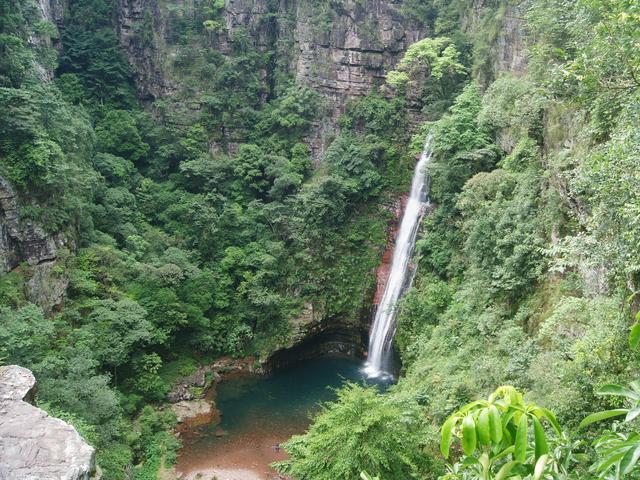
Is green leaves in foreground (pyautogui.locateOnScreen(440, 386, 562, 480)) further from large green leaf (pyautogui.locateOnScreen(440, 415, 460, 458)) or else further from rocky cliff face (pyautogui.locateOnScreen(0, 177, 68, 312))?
rocky cliff face (pyautogui.locateOnScreen(0, 177, 68, 312))

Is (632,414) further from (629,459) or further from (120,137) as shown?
(120,137)

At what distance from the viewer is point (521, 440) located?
1.51 m

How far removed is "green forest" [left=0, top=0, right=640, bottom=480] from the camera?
632 centimetres

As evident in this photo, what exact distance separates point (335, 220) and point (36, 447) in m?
14.1

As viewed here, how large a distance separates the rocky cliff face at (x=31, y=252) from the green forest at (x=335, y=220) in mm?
112

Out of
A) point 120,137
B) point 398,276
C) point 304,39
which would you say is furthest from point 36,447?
point 304,39

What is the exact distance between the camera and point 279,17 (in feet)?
76.5

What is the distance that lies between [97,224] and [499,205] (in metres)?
14.1

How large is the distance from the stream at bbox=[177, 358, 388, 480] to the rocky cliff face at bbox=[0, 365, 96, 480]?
5.45m

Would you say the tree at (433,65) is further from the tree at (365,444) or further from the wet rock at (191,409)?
the wet rock at (191,409)

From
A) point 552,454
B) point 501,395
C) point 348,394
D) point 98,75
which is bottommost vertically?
point 348,394

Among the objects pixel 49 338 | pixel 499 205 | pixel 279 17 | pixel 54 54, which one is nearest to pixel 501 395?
pixel 499 205

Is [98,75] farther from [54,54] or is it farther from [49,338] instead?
[49,338]

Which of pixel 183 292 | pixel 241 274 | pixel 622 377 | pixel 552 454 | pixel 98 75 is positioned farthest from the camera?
pixel 98 75
